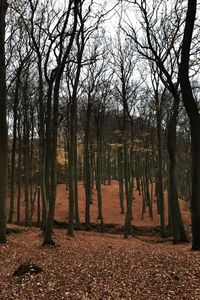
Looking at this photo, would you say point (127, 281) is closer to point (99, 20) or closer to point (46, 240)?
point (46, 240)

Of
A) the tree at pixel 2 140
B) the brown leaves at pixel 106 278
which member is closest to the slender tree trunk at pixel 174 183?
the brown leaves at pixel 106 278

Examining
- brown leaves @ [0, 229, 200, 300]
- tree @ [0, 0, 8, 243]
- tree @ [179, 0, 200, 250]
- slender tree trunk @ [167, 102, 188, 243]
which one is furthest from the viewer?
slender tree trunk @ [167, 102, 188, 243]

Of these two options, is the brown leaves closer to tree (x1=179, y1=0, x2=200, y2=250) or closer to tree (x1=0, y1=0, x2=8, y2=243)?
tree (x1=179, y1=0, x2=200, y2=250)

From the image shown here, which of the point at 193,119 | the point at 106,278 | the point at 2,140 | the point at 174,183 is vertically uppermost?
the point at 193,119

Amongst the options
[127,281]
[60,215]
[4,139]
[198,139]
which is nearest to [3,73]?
[4,139]

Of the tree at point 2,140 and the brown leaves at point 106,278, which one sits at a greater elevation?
the tree at point 2,140

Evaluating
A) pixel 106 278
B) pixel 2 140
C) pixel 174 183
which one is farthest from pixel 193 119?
pixel 2 140

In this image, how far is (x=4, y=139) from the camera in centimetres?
1394

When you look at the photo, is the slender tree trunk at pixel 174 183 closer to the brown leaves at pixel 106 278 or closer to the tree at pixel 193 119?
the tree at pixel 193 119

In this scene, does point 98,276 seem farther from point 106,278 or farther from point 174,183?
point 174,183

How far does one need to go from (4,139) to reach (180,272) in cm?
832

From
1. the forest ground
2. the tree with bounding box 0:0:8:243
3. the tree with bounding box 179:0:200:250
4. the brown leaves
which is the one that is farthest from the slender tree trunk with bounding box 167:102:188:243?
the tree with bounding box 0:0:8:243

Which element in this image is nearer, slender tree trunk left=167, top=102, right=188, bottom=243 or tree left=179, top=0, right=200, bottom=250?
tree left=179, top=0, right=200, bottom=250

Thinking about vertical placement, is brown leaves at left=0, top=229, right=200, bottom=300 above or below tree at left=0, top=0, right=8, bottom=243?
below
